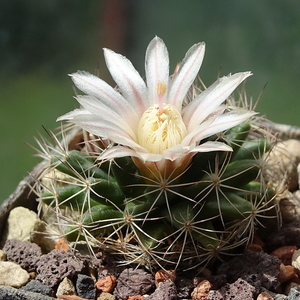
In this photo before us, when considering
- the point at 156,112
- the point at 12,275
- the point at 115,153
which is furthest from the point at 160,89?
the point at 12,275

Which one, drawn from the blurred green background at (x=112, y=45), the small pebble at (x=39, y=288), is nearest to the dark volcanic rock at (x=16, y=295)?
the small pebble at (x=39, y=288)

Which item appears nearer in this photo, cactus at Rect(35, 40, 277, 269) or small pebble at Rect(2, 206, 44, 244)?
cactus at Rect(35, 40, 277, 269)

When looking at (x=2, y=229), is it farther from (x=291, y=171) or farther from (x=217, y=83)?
(x=291, y=171)

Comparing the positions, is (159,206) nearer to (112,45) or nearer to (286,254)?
(286,254)

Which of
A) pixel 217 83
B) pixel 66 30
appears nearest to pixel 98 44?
pixel 66 30

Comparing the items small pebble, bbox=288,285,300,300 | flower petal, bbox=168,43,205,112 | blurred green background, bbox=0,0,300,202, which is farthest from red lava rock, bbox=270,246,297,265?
blurred green background, bbox=0,0,300,202

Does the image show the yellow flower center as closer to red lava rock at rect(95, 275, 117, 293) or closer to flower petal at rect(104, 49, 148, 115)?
flower petal at rect(104, 49, 148, 115)
